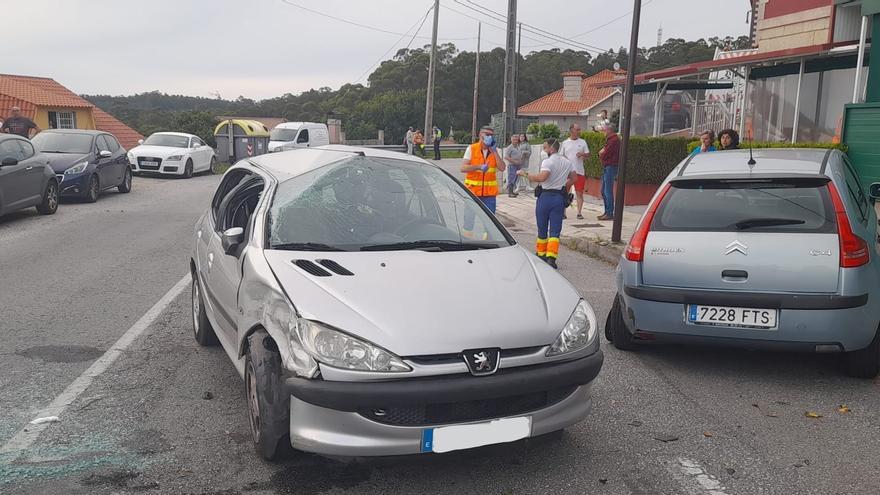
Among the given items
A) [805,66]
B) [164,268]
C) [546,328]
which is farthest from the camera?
[805,66]

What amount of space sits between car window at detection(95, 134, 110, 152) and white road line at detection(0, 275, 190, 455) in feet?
36.0

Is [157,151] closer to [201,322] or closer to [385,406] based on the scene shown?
[201,322]

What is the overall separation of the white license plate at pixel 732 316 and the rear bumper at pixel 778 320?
31 millimetres

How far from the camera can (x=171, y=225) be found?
13.2m

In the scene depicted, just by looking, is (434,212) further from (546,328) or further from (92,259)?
(92,259)

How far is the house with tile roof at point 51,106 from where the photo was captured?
34.3m

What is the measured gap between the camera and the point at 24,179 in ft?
43.3

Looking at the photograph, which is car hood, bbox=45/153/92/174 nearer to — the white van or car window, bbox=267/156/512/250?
car window, bbox=267/156/512/250

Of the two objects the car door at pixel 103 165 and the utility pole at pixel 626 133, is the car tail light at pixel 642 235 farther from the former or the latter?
the car door at pixel 103 165

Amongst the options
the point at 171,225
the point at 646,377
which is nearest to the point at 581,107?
the point at 171,225

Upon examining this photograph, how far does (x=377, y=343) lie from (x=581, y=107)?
6415 cm

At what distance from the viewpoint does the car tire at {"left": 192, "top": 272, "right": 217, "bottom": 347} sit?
577cm

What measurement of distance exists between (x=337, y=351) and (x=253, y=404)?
0.75 m

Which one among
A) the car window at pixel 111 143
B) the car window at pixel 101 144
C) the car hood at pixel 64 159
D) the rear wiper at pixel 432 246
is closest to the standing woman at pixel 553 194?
the rear wiper at pixel 432 246
